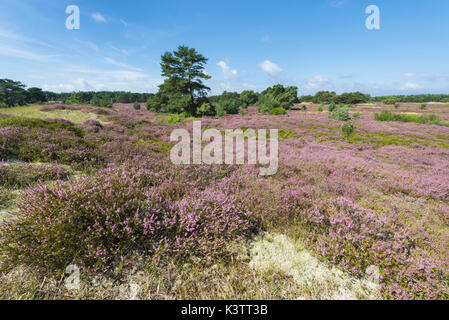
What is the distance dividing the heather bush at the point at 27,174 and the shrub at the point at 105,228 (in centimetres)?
148

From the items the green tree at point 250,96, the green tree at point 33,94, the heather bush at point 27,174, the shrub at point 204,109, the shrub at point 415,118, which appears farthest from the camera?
the green tree at point 250,96

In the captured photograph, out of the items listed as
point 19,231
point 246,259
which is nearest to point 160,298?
point 246,259

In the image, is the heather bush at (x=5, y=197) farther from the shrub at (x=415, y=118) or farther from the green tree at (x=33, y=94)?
the green tree at (x=33, y=94)

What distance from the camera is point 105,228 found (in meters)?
2.29

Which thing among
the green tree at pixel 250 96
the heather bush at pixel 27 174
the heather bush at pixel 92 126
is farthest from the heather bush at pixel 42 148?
the green tree at pixel 250 96

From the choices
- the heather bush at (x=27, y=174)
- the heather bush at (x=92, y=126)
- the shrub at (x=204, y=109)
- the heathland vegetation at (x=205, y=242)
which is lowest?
the heathland vegetation at (x=205, y=242)

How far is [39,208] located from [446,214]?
803cm

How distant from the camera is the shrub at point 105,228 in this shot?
202cm

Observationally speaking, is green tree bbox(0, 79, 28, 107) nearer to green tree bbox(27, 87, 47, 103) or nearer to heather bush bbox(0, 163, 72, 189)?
green tree bbox(27, 87, 47, 103)

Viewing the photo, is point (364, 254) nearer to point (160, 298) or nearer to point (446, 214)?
point (160, 298)

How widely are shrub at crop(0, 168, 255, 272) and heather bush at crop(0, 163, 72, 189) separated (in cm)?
148

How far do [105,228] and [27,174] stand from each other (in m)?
3.08

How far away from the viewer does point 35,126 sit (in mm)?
6859

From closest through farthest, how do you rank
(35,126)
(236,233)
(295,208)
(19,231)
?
1. (19,231)
2. (236,233)
3. (295,208)
4. (35,126)
